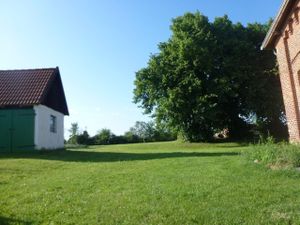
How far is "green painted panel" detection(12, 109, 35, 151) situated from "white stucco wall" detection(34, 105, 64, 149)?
0.86 ft

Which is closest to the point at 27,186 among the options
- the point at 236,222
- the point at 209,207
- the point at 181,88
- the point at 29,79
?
the point at 209,207

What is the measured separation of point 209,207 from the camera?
6.63 m

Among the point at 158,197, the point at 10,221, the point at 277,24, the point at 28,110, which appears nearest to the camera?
the point at 10,221

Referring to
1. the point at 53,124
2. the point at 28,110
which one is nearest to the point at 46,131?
the point at 53,124

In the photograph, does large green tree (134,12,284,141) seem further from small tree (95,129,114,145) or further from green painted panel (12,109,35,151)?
small tree (95,129,114,145)

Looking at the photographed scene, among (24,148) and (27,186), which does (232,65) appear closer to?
(24,148)

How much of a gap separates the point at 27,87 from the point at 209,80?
1665 cm

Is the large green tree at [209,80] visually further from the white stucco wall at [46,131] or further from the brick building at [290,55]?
the brick building at [290,55]

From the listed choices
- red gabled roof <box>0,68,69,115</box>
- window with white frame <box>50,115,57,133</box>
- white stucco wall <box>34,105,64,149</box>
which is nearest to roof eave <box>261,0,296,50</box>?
red gabled roof <box>0,68,69,115</box>

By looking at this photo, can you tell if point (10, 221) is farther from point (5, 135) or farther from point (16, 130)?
point (5, 135)

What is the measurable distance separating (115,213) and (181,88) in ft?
88.3

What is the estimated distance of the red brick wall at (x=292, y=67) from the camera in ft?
44.0

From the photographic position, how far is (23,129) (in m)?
21.2

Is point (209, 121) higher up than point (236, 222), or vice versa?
point (209, 121)
